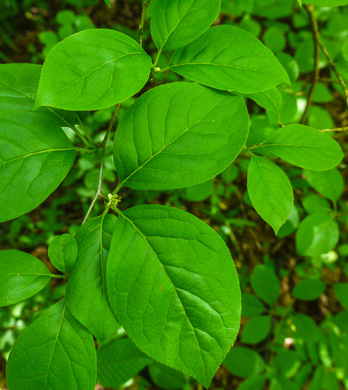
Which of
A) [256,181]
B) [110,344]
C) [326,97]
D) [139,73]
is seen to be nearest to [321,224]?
[256,181]

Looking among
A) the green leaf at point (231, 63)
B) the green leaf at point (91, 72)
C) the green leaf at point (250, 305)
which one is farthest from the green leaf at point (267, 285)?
the green leaf at point (91, 72)

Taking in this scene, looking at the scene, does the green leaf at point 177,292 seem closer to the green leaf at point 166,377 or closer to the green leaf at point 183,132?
the green leaf at point 183,132

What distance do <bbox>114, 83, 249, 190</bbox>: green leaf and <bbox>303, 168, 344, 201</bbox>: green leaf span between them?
755mm

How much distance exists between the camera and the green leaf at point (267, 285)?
163 cm

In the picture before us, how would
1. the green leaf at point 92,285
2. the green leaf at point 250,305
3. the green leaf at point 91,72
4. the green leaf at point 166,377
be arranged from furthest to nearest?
the green leaf at point 166,377, the green leaf at point 250,305, the green leaf at point 92,285, the green leaf at point 91,72

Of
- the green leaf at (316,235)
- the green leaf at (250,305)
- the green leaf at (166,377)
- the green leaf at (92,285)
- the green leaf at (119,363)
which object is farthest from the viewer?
the green leaf at (166,377)

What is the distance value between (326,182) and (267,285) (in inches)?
25.8

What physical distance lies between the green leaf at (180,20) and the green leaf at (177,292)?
15.7 inches

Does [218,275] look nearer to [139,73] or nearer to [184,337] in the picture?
[184,337]

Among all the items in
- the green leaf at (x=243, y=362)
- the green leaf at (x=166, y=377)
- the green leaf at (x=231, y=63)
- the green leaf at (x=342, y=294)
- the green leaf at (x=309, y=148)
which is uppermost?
→ the green leaf at (x=231, y=63)

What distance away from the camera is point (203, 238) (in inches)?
26.4

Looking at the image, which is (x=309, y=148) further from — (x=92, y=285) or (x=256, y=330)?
(x=256, y=330)

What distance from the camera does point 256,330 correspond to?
63.0 inches

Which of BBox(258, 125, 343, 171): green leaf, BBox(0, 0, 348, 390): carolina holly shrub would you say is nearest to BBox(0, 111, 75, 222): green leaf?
BBox(0, 0, 348, 390): carolina holly shrub
